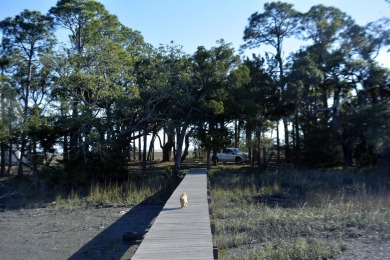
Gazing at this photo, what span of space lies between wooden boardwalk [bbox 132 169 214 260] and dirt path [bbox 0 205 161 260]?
136cm

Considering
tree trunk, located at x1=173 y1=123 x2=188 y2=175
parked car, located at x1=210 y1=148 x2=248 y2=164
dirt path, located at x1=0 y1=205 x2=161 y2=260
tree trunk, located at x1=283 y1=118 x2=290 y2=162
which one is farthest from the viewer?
parked car, located at x1=210 y1=148 x2=248 y2=164

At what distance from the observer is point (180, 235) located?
724 centimetres

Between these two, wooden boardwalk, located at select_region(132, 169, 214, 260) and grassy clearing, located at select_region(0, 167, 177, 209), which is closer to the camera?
wooden boardwalk, located at select_region(132, 169, 214, 260)

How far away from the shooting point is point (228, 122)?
24.7 metres

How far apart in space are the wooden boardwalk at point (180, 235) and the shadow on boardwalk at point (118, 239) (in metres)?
1.27

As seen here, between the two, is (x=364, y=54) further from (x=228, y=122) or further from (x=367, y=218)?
(x=367, y=218)

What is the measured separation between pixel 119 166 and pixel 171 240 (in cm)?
1541

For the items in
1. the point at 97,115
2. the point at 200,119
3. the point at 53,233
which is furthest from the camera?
the point at 200,119

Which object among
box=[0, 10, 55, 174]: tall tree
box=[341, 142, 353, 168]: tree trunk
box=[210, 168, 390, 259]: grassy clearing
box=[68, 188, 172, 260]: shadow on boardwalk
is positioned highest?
box=[0, 10, 55, 174]: tall tree

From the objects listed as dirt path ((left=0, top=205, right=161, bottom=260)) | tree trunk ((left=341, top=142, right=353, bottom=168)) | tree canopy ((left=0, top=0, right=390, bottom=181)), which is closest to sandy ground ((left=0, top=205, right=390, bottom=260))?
dirt path ((left=0, top=205, right=161, bottom=260))

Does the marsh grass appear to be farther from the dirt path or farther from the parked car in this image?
the parked car

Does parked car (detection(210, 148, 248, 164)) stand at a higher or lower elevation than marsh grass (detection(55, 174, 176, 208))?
higher

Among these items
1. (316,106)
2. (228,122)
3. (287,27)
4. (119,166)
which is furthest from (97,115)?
(287,27)

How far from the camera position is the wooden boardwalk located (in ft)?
20.2
